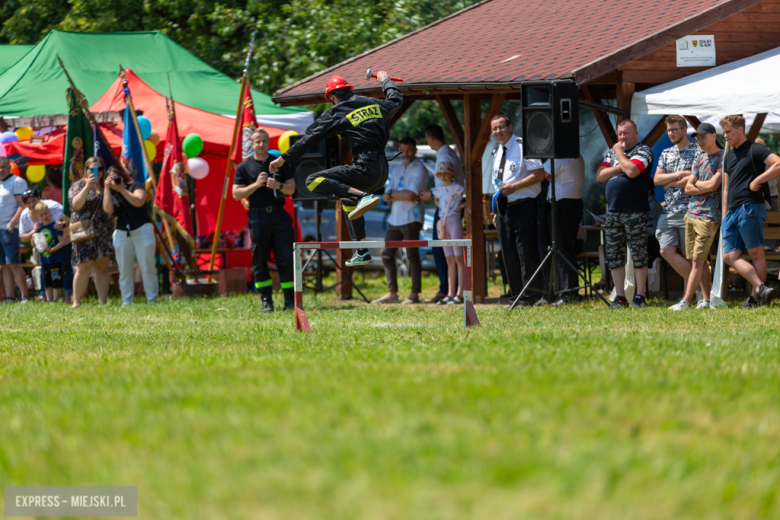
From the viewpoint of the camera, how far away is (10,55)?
2041 cm

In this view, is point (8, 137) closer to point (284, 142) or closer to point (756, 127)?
point (284, 142)

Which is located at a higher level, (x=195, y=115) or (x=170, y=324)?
(x=195, y=115)

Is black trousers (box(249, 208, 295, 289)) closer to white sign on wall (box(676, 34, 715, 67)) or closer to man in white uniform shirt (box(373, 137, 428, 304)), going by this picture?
man in white uniform shirt (box(373, 137, 428, 304))

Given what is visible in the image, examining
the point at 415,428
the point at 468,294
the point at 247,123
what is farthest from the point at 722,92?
the point at 415,428

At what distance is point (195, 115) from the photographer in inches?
676

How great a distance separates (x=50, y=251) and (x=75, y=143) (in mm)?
1736

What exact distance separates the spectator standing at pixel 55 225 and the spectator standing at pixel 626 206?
836cm

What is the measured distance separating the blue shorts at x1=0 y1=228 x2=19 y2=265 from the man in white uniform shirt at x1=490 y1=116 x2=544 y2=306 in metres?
7.74

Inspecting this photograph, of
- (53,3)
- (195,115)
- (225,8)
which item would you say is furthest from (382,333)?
(53,3)

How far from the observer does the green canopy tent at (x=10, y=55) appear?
19969 millimetres

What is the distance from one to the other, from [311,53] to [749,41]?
11.3 metres

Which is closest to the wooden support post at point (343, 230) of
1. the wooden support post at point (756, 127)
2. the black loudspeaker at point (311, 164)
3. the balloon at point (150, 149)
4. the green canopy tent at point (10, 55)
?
the black loudspeaker at point (311, 164)

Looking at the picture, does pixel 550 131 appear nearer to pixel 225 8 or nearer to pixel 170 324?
pixel 170 324

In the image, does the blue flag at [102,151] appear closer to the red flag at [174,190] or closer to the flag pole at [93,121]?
the flag pole at [93,121]
